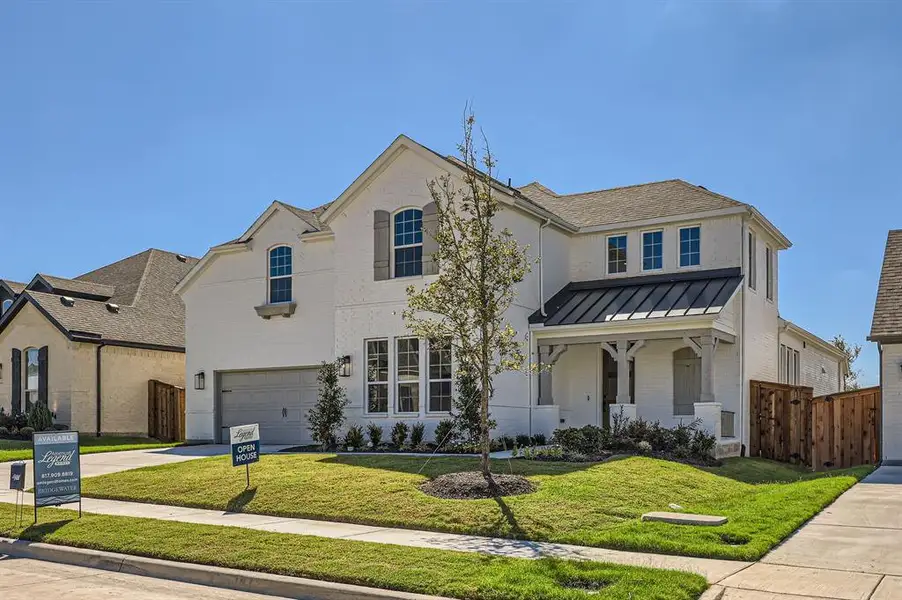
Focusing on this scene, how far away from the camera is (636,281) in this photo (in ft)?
76.1

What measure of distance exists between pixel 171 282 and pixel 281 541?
26.2 metres

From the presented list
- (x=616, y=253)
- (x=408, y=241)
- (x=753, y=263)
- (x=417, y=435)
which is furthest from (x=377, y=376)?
(x=753, y=263)

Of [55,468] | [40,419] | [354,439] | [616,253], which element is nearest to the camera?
[55,468]

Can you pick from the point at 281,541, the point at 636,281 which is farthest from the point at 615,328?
the point at 281,541

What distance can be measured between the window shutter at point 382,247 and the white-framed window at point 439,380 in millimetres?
2305

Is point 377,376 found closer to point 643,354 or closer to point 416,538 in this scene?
point 643,354

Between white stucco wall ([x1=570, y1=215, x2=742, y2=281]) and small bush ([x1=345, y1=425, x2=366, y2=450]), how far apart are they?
23.4 ft

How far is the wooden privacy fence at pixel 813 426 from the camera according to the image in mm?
21672

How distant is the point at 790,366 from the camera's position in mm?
27203

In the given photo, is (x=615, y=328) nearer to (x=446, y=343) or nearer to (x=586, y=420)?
(x=586, y=420)

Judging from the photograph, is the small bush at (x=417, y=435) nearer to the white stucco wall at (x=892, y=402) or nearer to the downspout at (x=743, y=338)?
the downspout at (x=743, y=338)

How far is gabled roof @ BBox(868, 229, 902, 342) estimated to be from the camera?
65.6ft

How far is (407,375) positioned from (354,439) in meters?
1.99

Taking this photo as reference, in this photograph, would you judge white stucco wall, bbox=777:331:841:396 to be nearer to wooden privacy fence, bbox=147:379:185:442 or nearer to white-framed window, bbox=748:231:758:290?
white-framed window, bbox=748:231:758:290
